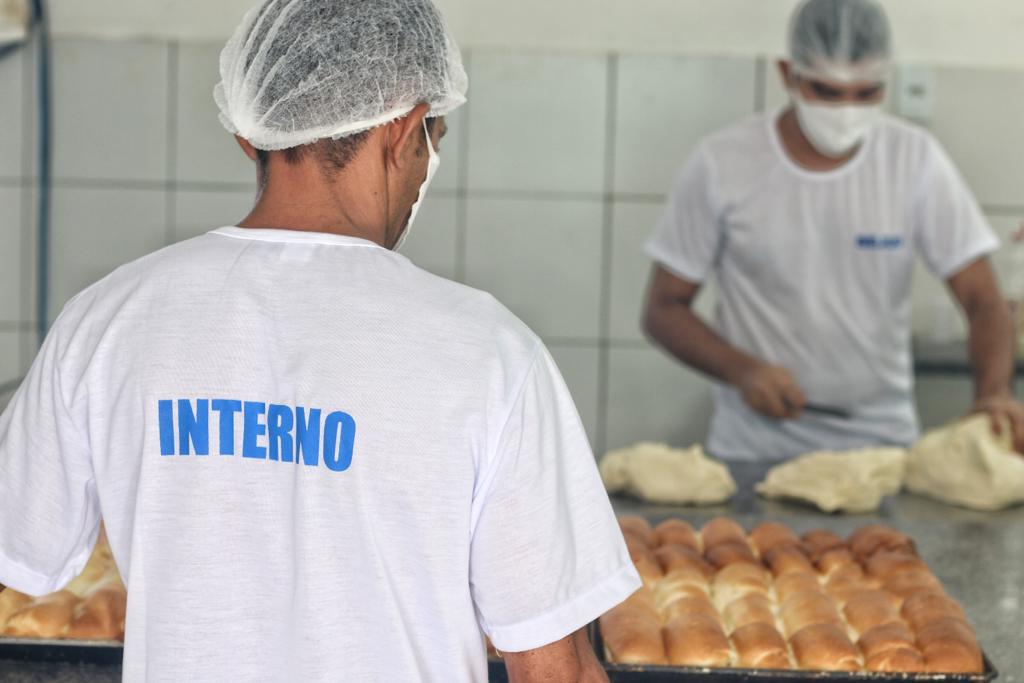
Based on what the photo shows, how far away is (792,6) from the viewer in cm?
344

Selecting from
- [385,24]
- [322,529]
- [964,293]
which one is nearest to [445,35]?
[385,24]

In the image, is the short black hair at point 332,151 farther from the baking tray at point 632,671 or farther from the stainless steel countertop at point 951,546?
the stainless steel countertop at point 951,546

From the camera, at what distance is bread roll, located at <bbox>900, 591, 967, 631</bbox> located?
1.51 meters

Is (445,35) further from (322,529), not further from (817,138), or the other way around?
(817,138)

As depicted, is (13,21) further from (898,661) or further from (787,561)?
(898,661)

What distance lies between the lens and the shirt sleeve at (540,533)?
0.98 m

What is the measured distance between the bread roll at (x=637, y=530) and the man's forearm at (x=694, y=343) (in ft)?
2.77

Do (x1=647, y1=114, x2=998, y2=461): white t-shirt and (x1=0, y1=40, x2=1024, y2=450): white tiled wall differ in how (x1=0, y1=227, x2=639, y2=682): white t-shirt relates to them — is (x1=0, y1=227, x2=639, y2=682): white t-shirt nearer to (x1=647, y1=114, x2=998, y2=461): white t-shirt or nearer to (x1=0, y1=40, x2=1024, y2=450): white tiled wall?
(x1=647, y1=114, x2=998, y2=461): white t-shirt

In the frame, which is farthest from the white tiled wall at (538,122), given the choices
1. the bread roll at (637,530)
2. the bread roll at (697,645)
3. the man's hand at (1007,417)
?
the bread roll at (697,645)

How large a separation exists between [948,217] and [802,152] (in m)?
0.37

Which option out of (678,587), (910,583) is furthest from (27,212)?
(910,583)

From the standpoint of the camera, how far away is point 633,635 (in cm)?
144

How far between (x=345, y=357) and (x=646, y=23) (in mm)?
2710

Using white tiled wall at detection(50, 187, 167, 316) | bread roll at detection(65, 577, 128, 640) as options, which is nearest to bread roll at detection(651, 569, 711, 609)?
bread roll at detection(65, 577, 128, 640)
